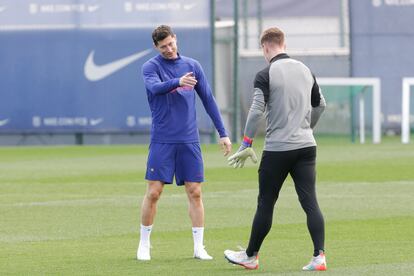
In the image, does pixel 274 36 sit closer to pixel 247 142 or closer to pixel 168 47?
pixel 247 142

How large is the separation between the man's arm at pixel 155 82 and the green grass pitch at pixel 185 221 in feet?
4.83

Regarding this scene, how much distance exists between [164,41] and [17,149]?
76.7 feet

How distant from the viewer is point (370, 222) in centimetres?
1456

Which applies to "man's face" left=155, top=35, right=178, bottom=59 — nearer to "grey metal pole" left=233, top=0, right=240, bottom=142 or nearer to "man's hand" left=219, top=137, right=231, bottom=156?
"man's hand" left=219, top=137, right=231, bottom=156

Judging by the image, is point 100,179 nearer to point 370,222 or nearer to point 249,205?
point 249,205

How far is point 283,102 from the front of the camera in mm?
10438

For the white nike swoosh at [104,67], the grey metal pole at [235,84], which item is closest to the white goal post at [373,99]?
the grey metal pole at [235,84]

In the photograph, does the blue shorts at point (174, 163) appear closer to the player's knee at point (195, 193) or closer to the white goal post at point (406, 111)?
the player's knee at point (195, 193)

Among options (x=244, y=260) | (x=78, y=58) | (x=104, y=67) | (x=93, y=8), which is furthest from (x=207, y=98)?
(x=93, y=8)

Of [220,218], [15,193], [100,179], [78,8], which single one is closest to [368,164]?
[100,179]

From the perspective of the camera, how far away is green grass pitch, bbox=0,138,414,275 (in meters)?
11.1

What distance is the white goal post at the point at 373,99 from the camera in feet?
113

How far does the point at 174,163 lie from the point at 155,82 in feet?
2.49

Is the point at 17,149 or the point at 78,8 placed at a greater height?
the point at 78,8
